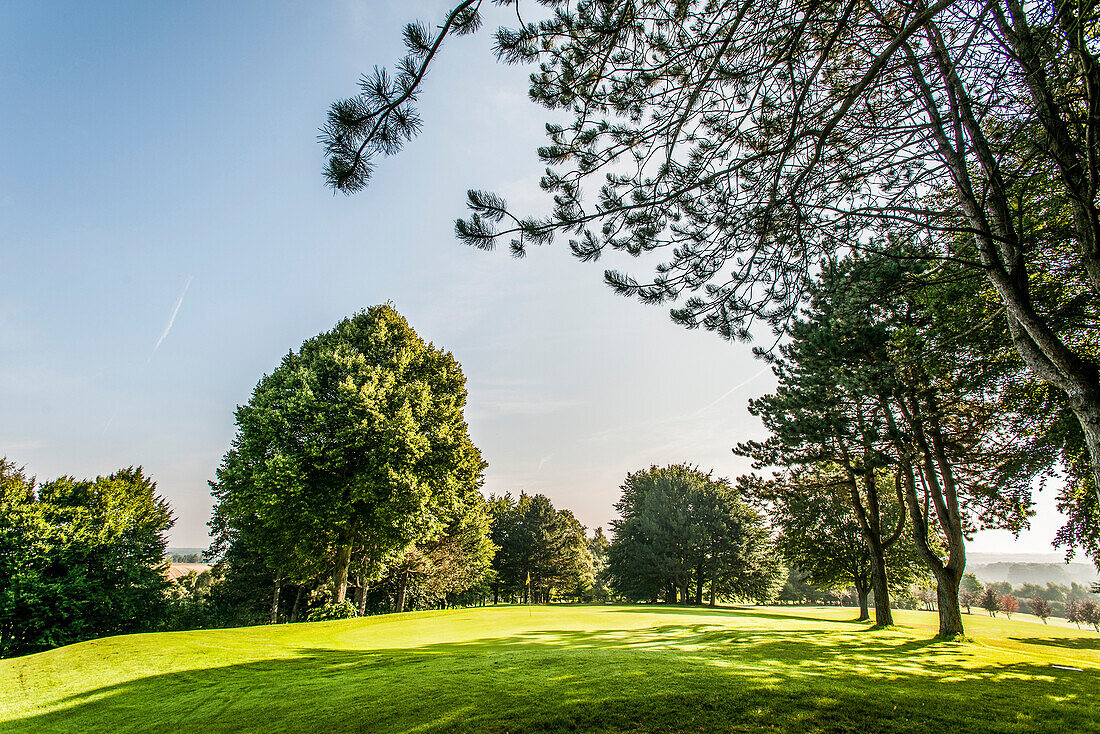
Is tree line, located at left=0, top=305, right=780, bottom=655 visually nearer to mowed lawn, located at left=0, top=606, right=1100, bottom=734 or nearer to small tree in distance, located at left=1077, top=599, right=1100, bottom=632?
mowed lawn, located at left=0, top=606, right=1100, bottom=734

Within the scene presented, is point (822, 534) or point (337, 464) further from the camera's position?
point (822, 534)

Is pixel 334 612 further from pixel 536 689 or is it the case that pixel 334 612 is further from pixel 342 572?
pixel 536 689

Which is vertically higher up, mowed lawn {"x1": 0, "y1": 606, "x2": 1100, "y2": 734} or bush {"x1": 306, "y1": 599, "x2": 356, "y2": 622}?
mowed lawn {"x1": 0, "y1": 606, "x2": 1100, "y2": 734}

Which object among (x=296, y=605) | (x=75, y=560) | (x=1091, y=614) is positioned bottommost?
(x=1091, y=614)

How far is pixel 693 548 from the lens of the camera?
36469 mm

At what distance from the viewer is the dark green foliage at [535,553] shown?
4350 centimetres

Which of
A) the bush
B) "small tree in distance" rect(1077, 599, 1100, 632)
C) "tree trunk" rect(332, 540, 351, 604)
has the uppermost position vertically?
"tree trunk" rect(332, 540, 351, 604)

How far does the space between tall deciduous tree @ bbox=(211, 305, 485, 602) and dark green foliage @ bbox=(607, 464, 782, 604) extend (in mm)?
23994

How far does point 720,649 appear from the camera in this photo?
8.44 meters

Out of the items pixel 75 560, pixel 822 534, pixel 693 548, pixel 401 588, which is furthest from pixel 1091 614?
pixel 75 560

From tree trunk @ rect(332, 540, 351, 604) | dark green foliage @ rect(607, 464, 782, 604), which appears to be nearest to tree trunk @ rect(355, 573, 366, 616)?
tree trunk @ rect(332, 540, 351, 604)

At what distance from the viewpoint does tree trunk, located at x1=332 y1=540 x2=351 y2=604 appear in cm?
1821

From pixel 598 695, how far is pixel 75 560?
32950 millimetres

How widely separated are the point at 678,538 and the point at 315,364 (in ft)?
105
